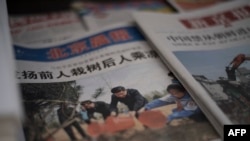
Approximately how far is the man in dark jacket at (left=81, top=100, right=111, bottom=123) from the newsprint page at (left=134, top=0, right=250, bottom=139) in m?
0.12

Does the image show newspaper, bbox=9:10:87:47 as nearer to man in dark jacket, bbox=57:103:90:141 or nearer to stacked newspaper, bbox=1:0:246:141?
stacked newspaper, bbox=1:0:246:141

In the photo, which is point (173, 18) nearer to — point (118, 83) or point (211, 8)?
point (211, 8)

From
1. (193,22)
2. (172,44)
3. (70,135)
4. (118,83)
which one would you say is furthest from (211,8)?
(70,135)

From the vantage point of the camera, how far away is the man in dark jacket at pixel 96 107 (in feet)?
1.41

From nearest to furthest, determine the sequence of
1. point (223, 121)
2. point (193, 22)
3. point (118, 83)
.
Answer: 1. point (223, 121)
2. point (118, 83)
3. point (193, 22)

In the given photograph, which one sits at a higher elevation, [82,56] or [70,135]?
[82,56]

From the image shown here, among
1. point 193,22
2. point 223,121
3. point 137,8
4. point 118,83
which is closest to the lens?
point 223,121

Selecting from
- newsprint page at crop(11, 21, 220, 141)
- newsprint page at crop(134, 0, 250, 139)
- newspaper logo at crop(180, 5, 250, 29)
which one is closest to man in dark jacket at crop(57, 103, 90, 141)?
newsprint page at crop(11, 21, 220, 141)

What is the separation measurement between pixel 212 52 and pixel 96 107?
0.70 feet

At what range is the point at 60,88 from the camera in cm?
47

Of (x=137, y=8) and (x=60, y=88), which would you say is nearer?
(x=60, y=88)

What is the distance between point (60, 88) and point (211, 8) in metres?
0.35

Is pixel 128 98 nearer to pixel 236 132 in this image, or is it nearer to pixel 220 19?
pixel 236 132

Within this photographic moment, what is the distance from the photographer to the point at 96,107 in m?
0.44
